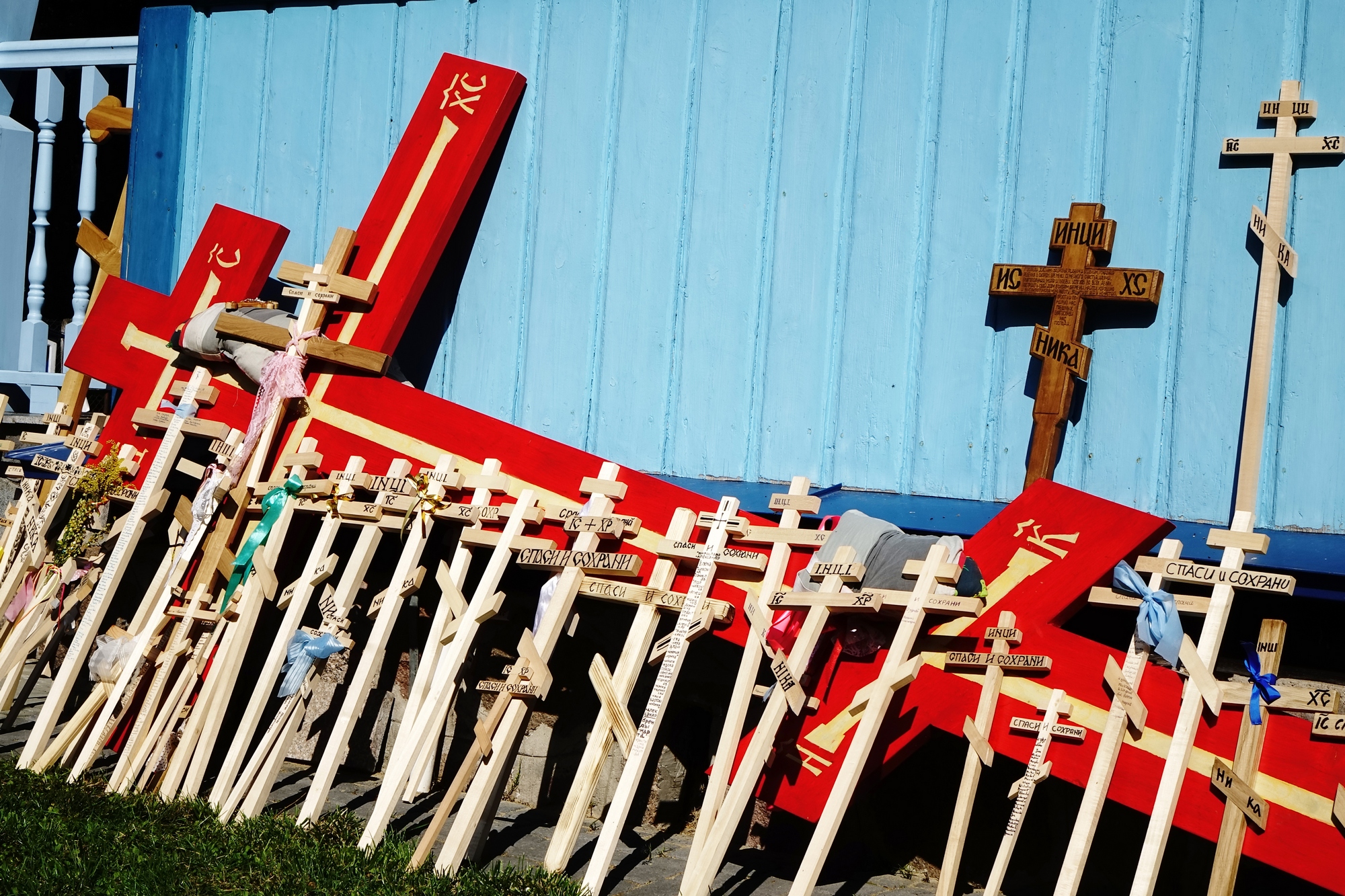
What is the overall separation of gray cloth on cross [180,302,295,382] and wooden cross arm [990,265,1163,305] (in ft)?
9.80

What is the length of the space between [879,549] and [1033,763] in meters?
0.83

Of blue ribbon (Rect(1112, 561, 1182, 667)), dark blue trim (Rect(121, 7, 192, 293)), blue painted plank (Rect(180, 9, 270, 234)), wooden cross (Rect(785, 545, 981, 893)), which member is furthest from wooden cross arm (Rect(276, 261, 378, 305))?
blue ribbon (Rect(1112, 561, 1182, 667))

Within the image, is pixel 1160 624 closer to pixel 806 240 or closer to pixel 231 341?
pixel 806 240

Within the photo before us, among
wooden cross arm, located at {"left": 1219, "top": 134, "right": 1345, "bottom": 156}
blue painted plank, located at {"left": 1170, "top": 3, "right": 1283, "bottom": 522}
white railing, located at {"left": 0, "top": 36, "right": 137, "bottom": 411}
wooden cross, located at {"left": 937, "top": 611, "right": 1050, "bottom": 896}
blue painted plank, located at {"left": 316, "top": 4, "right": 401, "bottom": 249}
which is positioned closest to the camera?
wooden cross, located at {"left": 937, "top": 611, "right": 1050, "bottom": 896}

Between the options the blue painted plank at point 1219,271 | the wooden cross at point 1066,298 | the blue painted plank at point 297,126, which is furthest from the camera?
the blue painted plank at point 297,126

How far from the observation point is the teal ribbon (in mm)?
5340

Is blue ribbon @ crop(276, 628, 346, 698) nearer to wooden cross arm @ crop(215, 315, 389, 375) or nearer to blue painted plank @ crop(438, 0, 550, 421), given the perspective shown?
wooden cross arm @ crop(215, 315, 389, 375)

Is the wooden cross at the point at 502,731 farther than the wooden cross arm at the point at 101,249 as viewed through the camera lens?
No

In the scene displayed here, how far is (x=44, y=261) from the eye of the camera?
24.0ft

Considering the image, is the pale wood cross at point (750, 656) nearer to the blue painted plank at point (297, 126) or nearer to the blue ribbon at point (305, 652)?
the blue ribbon at point (305, 652)

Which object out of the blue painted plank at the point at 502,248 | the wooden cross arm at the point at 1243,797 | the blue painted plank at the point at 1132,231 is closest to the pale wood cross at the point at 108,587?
the blue painted plank at the point at 502,248

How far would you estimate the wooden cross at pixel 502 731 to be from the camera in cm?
449

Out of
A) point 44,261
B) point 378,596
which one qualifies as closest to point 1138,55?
point 378,596

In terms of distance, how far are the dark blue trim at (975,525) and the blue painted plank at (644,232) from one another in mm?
335
